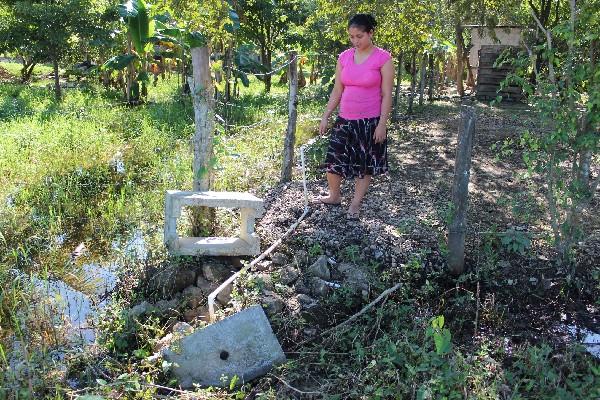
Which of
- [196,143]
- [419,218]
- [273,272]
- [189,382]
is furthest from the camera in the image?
[419,218]

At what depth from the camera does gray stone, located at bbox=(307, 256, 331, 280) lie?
375 centimetres

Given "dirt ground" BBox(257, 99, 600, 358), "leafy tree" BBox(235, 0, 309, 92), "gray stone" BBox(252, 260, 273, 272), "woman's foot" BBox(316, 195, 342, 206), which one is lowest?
"gray stone" BBox(252, 260, 273, 272)

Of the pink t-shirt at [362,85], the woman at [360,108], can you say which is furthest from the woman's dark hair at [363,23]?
the pink t-shirt at [362,85]

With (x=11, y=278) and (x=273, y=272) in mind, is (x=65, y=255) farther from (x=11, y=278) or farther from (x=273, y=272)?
(x=273, y=272)

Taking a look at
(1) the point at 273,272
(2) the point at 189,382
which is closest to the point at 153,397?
(2) the point at 189,382

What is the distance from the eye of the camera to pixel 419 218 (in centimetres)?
453

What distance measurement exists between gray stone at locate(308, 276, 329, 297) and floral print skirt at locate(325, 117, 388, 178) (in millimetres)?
1060

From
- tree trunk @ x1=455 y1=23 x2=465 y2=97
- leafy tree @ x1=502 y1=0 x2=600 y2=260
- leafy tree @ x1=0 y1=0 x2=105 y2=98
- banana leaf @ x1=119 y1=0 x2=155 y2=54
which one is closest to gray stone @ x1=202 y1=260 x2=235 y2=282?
leafy tree @ x1=502 y1=0 x2=600 y2=260

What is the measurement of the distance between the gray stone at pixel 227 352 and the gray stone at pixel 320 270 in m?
0.75

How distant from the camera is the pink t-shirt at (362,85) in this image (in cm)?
399

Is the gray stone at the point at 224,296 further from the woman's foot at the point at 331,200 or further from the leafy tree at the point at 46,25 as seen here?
the leafy tree at the point at 46,25

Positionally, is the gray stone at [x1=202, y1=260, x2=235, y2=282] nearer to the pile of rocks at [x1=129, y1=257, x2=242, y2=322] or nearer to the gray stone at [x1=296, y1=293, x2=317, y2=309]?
the pile of rocks at [x1=129, y1=257, x2=242, y2=322]

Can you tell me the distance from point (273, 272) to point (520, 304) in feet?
5.32

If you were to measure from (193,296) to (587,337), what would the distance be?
2.47 m
